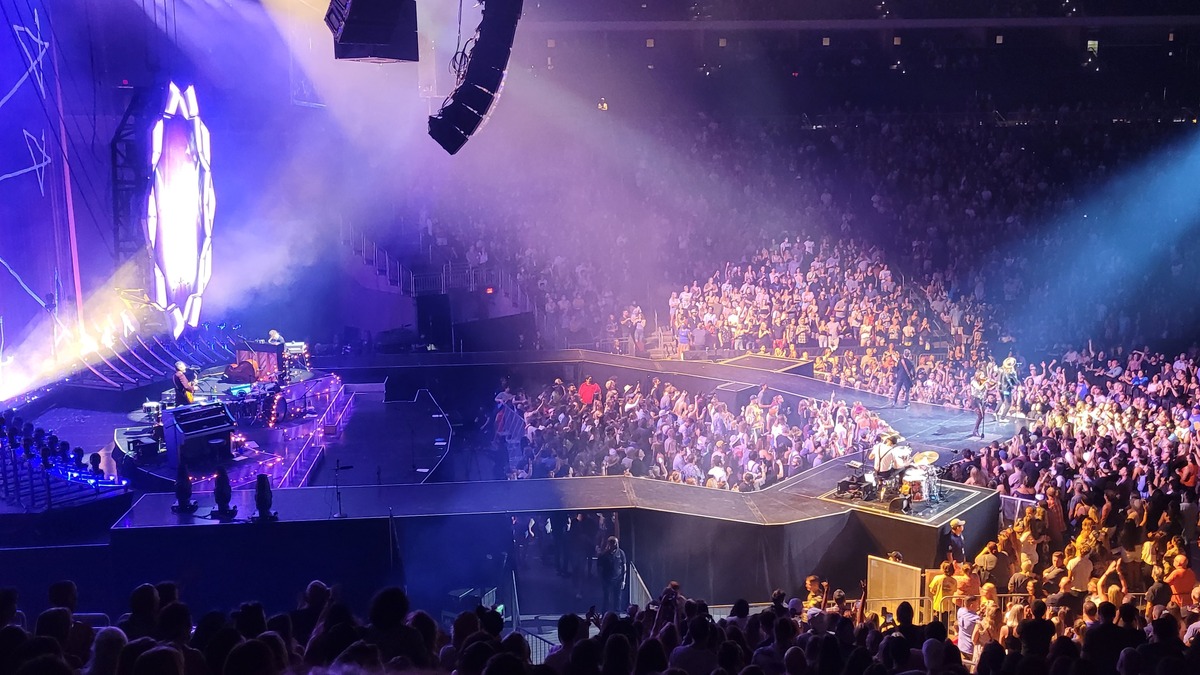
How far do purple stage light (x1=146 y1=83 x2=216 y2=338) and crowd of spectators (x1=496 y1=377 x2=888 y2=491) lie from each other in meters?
4.77

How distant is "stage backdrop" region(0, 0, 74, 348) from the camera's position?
12.5 meters

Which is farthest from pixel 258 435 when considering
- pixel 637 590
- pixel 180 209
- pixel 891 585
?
pixel 891 585

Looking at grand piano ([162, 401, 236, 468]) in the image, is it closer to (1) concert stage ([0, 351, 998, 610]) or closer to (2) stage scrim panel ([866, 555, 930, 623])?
(1) concert stage ([0, 351, 998, 610])

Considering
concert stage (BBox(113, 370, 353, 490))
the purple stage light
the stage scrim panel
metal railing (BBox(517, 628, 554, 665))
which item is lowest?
metal railing (BBox(517, 628, 554, 665))

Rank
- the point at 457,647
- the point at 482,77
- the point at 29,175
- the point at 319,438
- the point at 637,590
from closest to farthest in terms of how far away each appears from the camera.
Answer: the point at 457,647 < the point at 482,77 < the point at 637,590 < the point at 319,438 < the point at 29,175

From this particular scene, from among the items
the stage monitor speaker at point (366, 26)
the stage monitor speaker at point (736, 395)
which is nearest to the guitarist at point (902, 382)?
the stage monitor speaker at point (736, 395)

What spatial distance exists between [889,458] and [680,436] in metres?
2.97

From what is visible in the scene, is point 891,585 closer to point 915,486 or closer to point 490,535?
point 915,486

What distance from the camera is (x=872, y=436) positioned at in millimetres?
11648

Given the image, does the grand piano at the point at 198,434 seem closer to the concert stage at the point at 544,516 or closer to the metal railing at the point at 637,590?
A: the concert stage at the point at 544,516

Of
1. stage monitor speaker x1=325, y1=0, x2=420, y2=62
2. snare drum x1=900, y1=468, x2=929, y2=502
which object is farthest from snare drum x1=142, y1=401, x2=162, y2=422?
snare drum x1=900, y1=468, x2=929, y2=502

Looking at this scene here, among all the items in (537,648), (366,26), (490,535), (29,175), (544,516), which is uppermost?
(366,26)

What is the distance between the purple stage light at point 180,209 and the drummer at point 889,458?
9109 mm

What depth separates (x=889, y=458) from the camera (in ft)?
31.2
